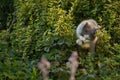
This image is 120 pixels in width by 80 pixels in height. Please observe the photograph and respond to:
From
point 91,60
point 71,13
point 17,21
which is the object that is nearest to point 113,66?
point 91,60

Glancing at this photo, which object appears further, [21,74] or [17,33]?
[17,33]

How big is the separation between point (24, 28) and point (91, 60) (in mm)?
1206

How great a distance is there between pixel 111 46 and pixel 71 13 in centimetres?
62

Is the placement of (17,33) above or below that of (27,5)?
below

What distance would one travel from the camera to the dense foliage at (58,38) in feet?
13.1

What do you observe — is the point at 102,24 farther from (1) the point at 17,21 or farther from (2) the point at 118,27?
(1) the point at 17,21

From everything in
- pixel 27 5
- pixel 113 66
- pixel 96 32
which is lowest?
pixel 113 66

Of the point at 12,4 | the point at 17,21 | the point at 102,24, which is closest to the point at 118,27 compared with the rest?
the point at 102,24

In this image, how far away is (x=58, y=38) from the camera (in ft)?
14.7

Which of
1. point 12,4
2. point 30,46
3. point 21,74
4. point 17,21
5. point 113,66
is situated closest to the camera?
point 21,74

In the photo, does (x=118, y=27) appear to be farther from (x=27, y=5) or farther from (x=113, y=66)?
(x=27, y=5)

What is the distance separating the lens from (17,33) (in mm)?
5043

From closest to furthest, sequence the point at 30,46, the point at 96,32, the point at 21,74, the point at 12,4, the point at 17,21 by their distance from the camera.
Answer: the point at 21,74, the point at 96,32, the point at 30,46, the point at 17,21, the point at 12,4

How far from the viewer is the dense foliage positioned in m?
4.00
